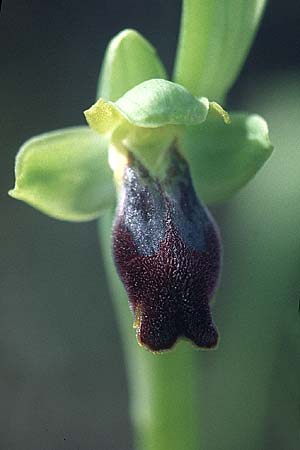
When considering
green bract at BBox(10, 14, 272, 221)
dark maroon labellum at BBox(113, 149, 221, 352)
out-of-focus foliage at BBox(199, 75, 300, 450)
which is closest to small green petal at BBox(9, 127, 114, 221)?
green bract at BBox(10, 14, 272, 221)

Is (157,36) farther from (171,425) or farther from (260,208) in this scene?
(171,425)

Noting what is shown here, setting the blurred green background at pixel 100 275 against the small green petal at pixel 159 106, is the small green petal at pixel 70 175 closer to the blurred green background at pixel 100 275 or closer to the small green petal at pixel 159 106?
the small green petal at pixel 159 106

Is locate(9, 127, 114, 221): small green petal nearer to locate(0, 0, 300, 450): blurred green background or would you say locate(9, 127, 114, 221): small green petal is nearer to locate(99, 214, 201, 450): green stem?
locate(99, 214, 201, 450): green stem

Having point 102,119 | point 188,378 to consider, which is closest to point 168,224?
point 102,119

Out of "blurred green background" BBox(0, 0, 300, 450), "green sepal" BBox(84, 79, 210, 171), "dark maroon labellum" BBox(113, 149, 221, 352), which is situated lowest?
"blurred green background" BBox(0, 0, 300, 450)

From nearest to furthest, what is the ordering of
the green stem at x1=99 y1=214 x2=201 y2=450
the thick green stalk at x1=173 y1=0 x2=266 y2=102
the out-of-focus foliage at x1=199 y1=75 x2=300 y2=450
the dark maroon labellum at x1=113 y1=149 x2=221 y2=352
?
the dark maroon labellum at x1=113 y1=149 x2=221 y2=352 < the thick green stalk at x1=173 y1=0 x2=266 y2=102 < the green stem at x1=99 y1=214 x2=201 y2=450 < the out-of-focus foliage at x1=199 y1=75 x2=300 y2=450

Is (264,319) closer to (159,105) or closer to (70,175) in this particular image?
(70,175)
